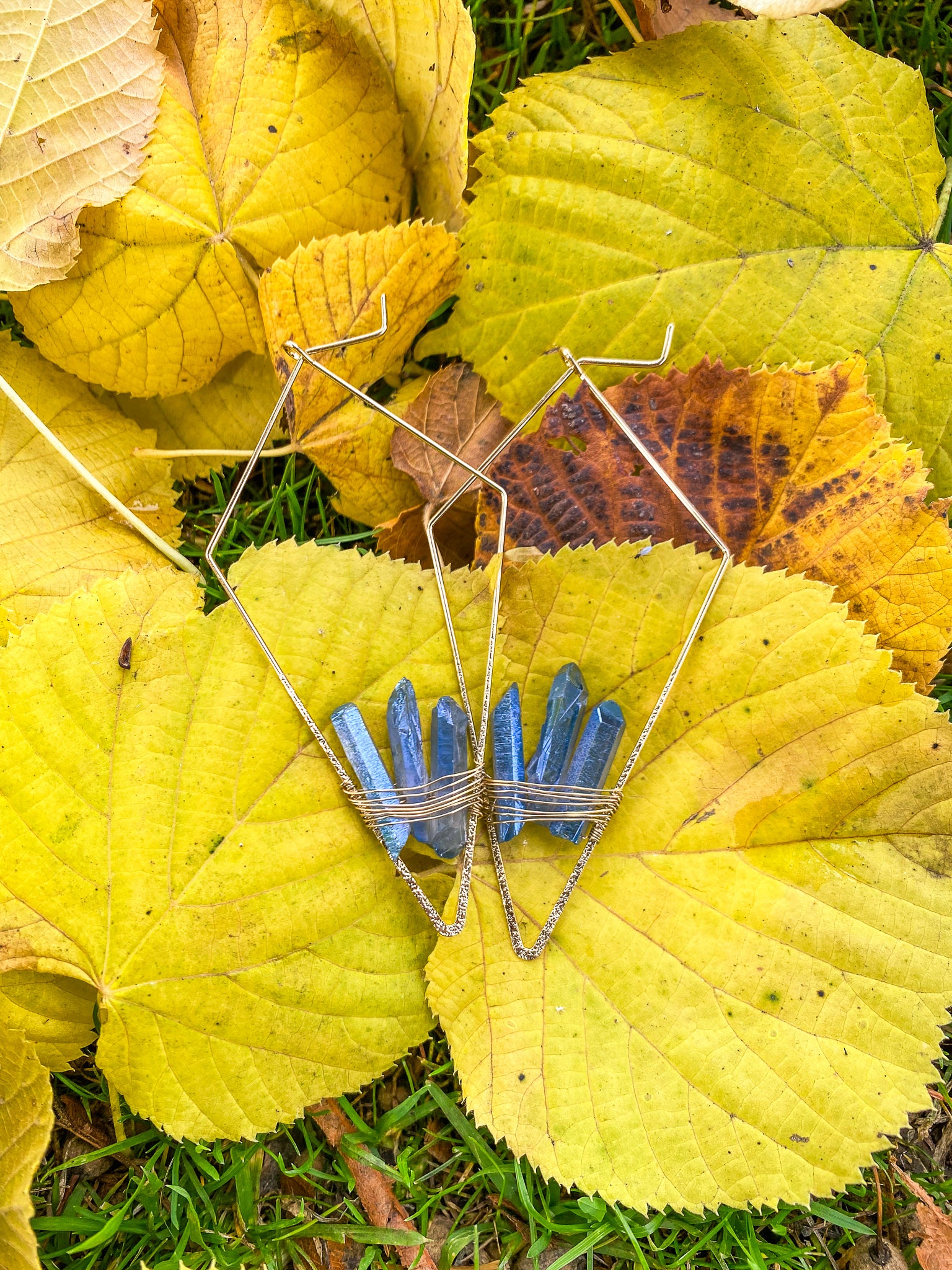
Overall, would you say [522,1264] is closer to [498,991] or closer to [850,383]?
[498,991]

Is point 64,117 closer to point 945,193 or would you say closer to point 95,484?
point 95,484

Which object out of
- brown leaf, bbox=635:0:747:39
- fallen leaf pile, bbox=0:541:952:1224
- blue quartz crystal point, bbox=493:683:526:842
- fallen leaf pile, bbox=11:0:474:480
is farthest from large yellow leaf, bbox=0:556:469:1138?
brown leaf, bbox=635:0:747:39

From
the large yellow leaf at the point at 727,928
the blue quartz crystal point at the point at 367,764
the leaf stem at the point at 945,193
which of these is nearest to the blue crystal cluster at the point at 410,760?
the blue quartz crystal point at the point at 367,764

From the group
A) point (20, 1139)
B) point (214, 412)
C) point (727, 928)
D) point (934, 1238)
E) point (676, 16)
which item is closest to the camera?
point (20, 1139)

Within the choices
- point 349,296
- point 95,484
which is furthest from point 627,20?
point 95,484

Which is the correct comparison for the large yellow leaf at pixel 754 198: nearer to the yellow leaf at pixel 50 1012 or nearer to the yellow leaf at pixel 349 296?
the yellow leaf at pixel 349 296

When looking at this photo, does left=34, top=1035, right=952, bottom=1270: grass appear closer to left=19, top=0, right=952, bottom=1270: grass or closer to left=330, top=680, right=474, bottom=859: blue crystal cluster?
left=19, top=0, right=952, bottom=1270: grass

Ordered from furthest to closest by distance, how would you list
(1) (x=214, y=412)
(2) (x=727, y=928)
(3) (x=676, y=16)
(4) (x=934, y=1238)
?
1. (1) (x=214, y=412)
2. (3) (x=676, y=16)
3. (4) (x=934, y=1238)
4. (2) (x=727, y=928)
